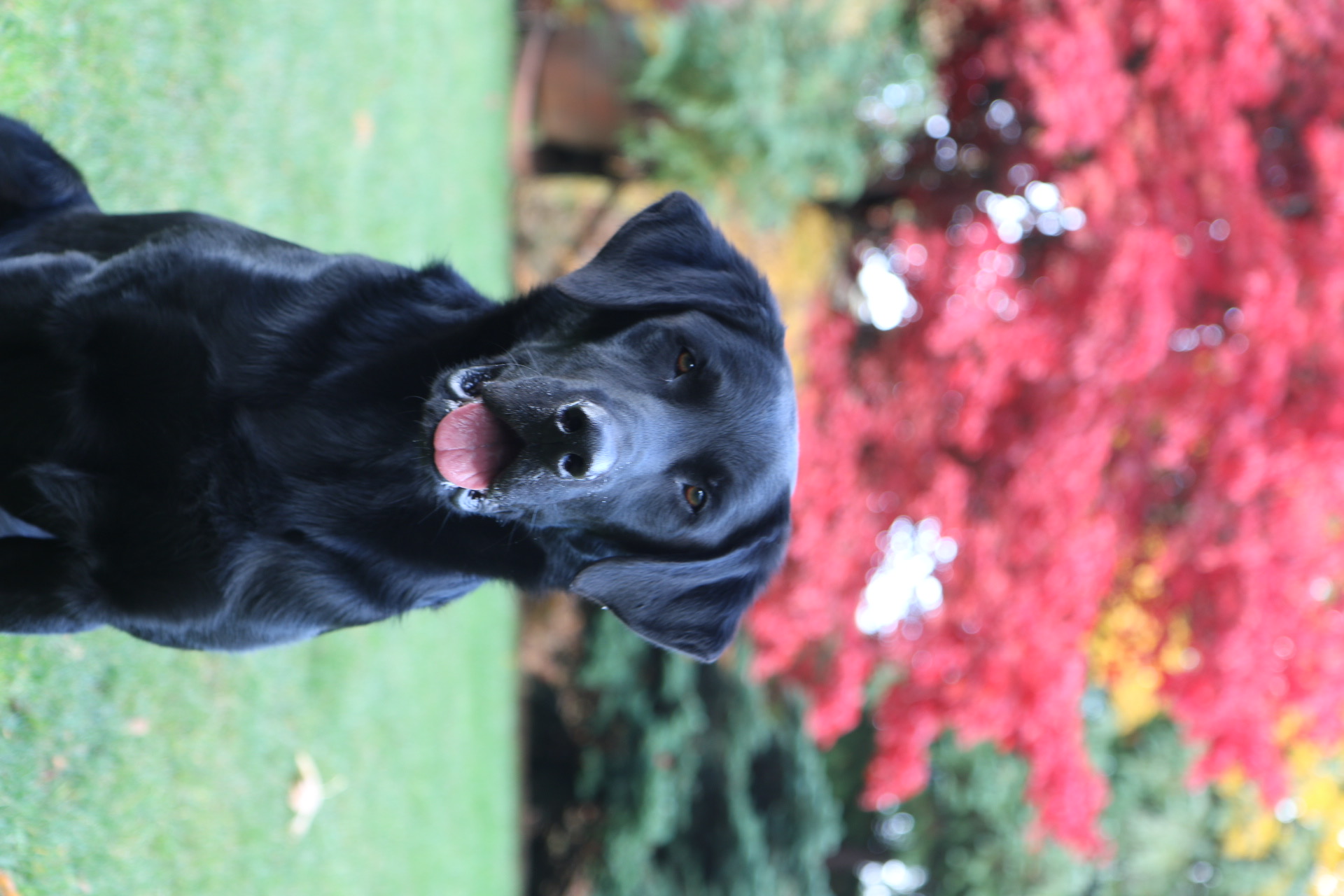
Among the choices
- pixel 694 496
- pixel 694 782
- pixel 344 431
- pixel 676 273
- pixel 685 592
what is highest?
pixel 676 273

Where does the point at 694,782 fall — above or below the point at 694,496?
below

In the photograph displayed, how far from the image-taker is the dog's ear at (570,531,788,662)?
273cm

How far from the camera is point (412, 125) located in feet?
28.0

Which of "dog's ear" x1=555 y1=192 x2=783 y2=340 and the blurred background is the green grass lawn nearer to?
the blurred background

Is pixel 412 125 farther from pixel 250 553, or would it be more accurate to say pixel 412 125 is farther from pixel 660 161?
pixel 250 553

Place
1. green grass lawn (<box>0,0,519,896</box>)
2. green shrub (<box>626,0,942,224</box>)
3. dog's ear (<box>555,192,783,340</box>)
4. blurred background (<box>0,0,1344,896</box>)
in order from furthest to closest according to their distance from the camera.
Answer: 1. green shrub (<box>626,0,942,224</box>)
2. blurred background (<box>0,0,1344,896</box>)
3. green grass lawn (<box>0,0,519,896</box>)
4. dog's ear (<box>555,192,783,340</box>)

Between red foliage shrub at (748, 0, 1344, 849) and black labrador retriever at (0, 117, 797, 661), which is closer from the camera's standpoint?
black labrador retriever at (0, 117, 797, 661)

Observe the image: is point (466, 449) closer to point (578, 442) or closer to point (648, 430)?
point (578, 442)

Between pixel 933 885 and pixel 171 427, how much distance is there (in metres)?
14.9

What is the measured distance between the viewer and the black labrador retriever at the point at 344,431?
2.43 m

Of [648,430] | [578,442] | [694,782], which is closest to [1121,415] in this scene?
[694,782]

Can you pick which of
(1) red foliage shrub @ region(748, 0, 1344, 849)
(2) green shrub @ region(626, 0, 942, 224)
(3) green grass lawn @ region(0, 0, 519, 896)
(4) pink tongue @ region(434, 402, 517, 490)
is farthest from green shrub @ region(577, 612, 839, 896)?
(4) pink tongue @ region(434, 402, 517, 490)

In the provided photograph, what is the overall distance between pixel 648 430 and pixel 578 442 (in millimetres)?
348

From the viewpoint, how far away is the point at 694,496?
293 cm
